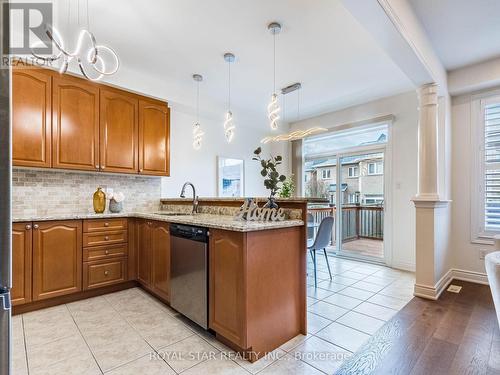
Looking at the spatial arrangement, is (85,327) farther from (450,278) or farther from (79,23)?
(450,278)

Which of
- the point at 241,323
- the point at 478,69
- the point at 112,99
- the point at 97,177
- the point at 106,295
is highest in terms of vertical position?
the point at 478,69

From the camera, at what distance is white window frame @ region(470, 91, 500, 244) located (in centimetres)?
337

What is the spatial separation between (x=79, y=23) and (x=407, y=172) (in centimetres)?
457

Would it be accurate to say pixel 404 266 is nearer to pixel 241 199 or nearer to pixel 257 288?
pixel 241 199

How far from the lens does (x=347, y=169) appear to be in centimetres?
489

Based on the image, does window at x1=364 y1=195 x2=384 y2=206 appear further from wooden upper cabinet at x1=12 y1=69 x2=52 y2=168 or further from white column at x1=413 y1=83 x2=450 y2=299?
wooden upper cabinet at x1=12 y1=69 x2=52 y2=168

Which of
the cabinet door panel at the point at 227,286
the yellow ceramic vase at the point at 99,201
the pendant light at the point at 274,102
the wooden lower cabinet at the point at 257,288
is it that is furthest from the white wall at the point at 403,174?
the yellow ceramic vase at the point at 99,201

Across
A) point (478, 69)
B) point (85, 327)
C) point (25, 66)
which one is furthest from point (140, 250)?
point (478, 69)

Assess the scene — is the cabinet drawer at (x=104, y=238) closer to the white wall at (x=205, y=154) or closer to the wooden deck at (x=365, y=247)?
the white wall at (x=205, y=154)

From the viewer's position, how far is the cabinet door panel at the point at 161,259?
2.58 metres

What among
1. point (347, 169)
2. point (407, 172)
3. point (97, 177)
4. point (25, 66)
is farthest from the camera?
point (347, 169)

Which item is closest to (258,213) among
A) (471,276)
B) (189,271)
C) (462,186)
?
(189,271)

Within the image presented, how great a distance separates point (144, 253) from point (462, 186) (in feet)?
14.1

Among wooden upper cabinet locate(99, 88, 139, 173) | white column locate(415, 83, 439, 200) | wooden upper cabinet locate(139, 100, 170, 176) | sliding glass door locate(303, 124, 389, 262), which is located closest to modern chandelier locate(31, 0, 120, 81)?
wooden upper cabinet locate(99, 88, 139, 173)
